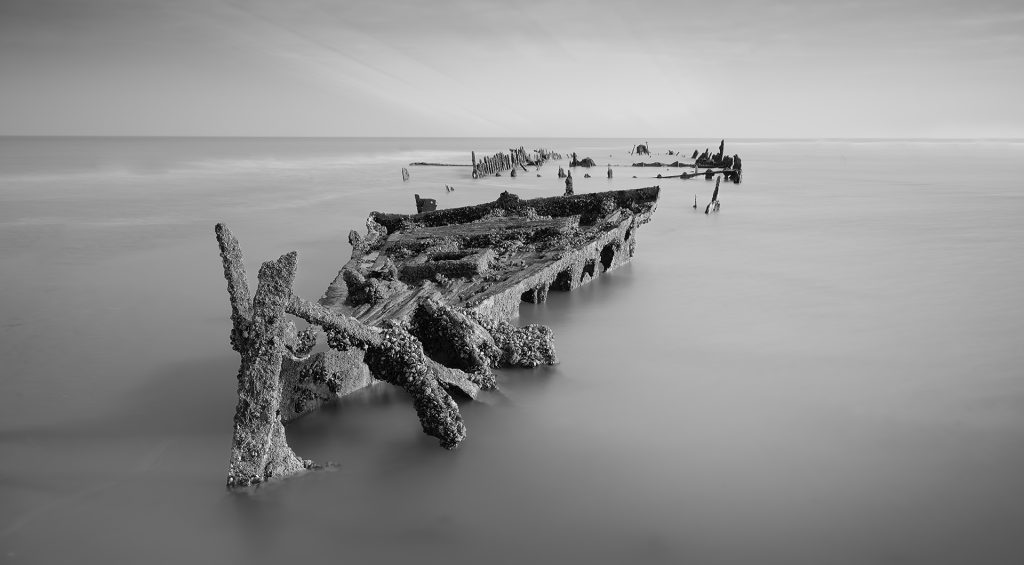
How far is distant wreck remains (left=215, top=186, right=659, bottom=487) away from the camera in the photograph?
4.43 m

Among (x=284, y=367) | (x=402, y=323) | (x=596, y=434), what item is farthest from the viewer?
(x=596, y=434)

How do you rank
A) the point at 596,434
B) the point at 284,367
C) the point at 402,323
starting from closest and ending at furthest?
the point at 284,367 < the point at 402,323 < the point at 596,434

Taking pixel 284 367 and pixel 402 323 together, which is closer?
pixel 284 367

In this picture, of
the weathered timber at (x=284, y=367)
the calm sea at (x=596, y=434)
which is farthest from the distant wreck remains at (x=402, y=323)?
the calm sea at (x=596, y=434)

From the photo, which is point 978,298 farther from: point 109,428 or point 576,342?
point 109,428

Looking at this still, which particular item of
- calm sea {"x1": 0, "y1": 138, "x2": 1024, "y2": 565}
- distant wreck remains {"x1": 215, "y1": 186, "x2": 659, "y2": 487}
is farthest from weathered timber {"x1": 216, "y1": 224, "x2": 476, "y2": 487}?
calm sea {"x1": 0, "y1": 138, "x2": 1024, "y2": 565}

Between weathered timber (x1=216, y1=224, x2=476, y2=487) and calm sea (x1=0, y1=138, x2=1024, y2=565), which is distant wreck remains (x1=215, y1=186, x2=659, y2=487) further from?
calm sea (x1=0, y1=138, x2=1024, y2=565)

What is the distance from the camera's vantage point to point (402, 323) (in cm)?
578

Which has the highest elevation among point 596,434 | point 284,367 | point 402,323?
point 402,323

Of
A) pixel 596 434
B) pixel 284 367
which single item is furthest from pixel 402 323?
pixel 596 434

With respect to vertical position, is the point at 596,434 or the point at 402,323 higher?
the point at 402,323

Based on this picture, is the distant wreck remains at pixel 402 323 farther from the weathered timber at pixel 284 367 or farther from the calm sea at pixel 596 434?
the calm sea at pixel 596 434

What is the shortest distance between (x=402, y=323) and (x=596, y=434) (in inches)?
81.3

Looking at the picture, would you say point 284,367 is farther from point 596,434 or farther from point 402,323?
point 596,434
